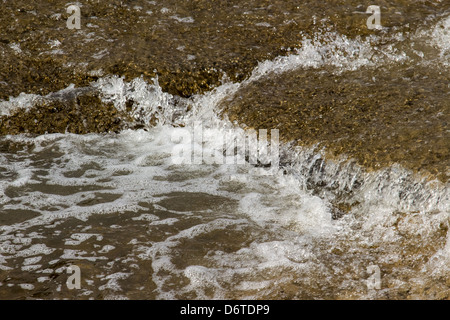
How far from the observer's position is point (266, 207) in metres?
3.91

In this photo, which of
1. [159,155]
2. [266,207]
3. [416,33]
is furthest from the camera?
[416,33]

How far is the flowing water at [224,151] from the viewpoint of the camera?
127 inches

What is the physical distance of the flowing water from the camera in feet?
10.6

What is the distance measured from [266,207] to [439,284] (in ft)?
4.35

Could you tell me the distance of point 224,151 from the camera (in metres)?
4.67
